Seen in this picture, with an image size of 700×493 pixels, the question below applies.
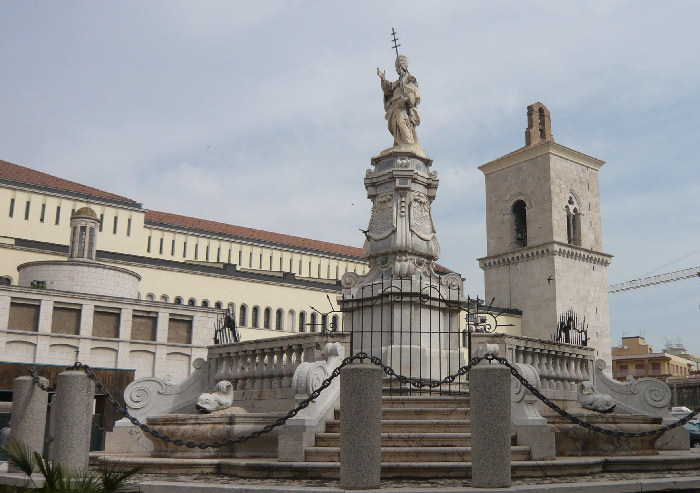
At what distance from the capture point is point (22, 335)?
141 ft

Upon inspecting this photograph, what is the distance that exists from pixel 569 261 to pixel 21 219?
51.8m

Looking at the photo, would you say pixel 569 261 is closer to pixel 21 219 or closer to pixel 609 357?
pixel 609 357

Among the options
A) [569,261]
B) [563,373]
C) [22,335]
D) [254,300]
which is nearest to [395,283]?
[563,373]

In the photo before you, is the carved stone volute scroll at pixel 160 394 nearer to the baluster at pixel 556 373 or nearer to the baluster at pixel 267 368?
the baluster at pixel 267 368

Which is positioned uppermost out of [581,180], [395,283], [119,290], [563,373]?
[581,180]

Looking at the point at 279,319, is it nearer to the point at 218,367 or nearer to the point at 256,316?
the point at 256,316

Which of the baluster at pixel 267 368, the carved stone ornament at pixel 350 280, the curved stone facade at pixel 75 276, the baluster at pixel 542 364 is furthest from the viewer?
the curved stone facade at pixel 75 276

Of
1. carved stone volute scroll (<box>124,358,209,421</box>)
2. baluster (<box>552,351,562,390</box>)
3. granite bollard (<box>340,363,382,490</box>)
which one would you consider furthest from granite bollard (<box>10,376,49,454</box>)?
baluster (<box>552,351,562,390</box>)

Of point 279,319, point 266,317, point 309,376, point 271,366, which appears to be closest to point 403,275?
point 271,366

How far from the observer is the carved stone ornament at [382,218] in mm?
18109

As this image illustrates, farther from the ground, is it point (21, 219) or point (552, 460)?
point (21, 219)

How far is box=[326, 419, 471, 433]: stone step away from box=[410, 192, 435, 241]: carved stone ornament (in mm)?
6665

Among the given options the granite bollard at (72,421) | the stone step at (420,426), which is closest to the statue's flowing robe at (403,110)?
the stone step at (420,426)

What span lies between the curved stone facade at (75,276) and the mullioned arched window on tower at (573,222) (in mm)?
48855
